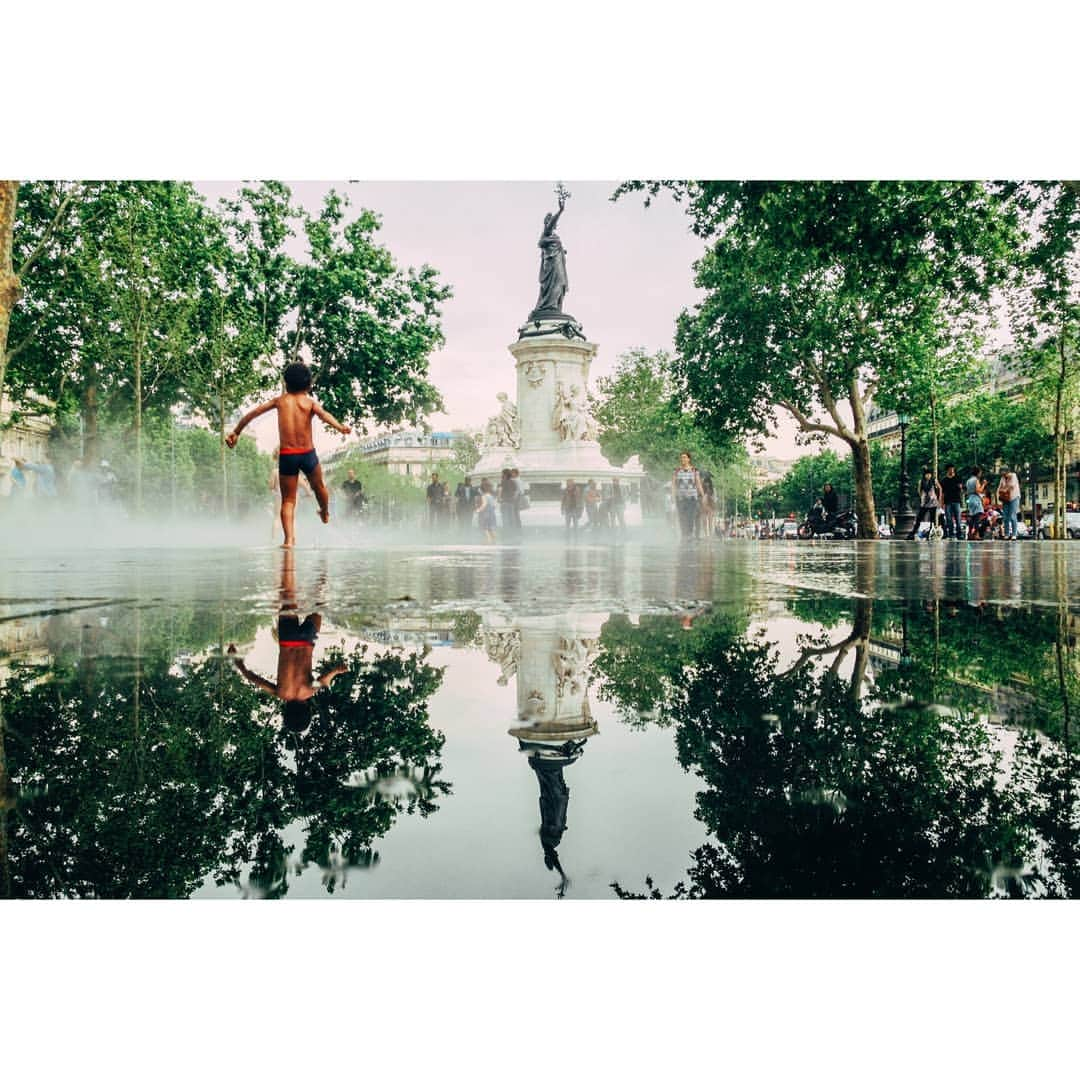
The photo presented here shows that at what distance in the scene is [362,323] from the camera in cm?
2145

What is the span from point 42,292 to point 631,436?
3045cm

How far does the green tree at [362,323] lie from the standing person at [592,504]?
4.88 meters

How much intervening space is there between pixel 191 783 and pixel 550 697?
84cm

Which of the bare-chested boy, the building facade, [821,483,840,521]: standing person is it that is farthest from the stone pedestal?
the building facade

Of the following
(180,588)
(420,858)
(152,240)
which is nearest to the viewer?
(420,858)

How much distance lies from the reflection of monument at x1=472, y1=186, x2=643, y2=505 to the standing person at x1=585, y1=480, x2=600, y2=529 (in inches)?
19.5

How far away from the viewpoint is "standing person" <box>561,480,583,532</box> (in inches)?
770

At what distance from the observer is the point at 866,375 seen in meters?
26.7

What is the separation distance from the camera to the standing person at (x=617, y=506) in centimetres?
2262

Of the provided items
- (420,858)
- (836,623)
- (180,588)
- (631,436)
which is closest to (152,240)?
(180,588)

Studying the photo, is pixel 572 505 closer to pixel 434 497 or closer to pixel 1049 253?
pixel 434 497

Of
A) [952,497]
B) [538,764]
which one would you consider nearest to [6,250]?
[538,764]

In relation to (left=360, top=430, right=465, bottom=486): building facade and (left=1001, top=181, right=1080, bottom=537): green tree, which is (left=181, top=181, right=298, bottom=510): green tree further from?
(left=360, top=430, right=465, bottom=486): building facade

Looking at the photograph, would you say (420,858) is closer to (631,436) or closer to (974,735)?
(974,735)
